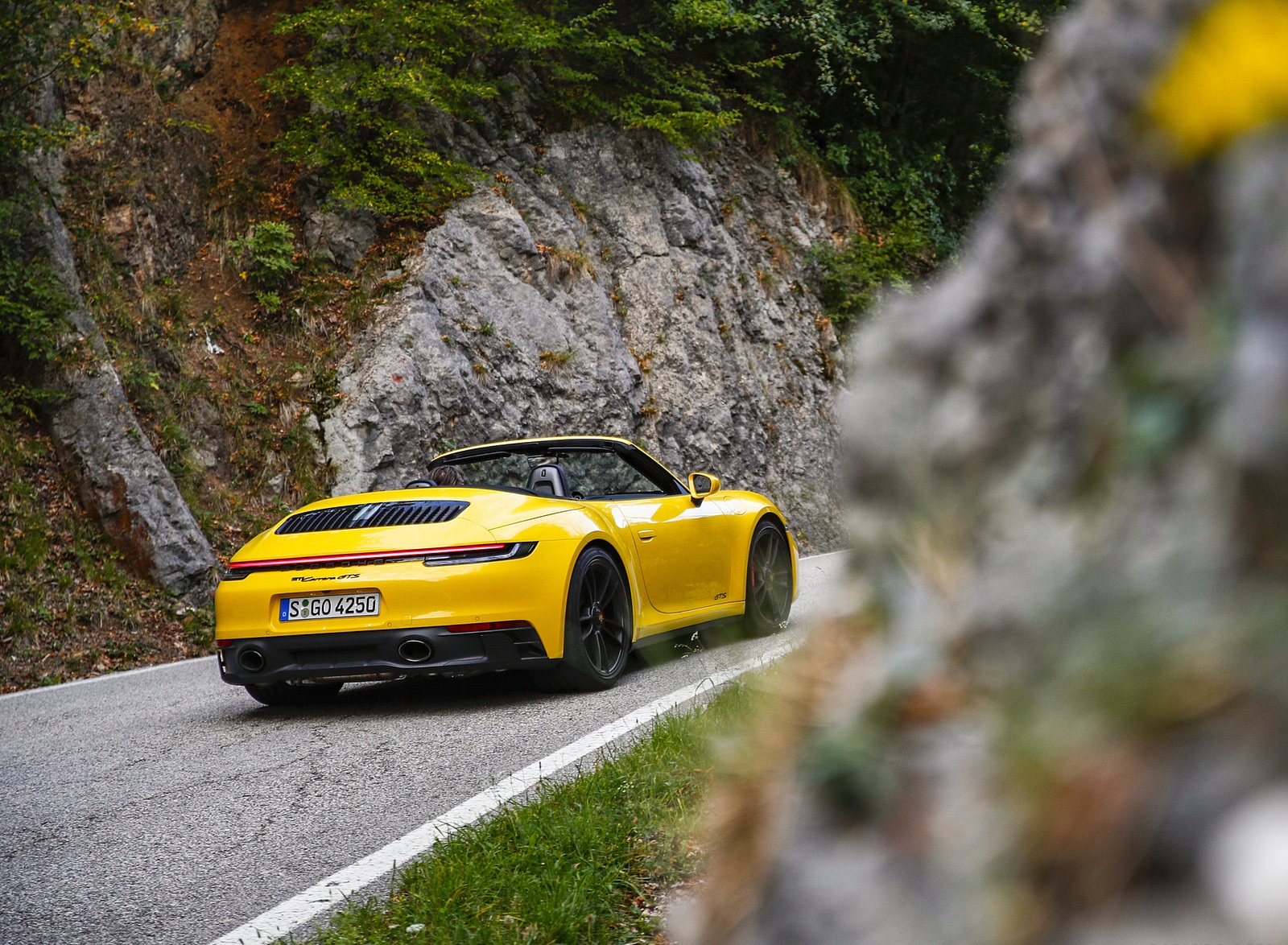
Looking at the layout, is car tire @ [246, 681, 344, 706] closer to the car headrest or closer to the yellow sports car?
the yellow sports car

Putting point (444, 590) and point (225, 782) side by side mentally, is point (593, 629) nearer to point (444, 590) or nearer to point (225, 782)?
point (444, 590)

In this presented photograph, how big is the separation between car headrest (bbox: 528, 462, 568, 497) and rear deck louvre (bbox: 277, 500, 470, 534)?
786mm

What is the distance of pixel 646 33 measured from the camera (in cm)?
1858

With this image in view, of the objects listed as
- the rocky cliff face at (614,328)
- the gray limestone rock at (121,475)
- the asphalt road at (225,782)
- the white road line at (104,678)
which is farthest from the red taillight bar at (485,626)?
the rocky cliff face at (614,328)

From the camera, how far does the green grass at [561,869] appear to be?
2.75 m

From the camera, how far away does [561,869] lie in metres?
3.10

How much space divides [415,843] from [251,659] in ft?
8.33

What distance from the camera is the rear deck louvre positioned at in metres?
5.86

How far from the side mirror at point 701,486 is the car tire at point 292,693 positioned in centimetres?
263

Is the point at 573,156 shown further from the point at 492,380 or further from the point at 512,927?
the point at 512,927

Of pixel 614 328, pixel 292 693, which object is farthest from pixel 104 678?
pixel 614 328

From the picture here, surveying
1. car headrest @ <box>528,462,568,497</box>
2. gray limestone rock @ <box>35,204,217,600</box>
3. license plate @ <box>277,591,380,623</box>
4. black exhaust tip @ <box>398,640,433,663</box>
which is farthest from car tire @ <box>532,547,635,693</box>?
gray limestone rock @ <box>35,204,217,600</box>

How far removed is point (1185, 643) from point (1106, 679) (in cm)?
6

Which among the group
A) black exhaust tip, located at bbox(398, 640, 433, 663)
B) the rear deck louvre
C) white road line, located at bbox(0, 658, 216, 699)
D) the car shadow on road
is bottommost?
white road line, located at bbox(0, 658, 216, 699)
